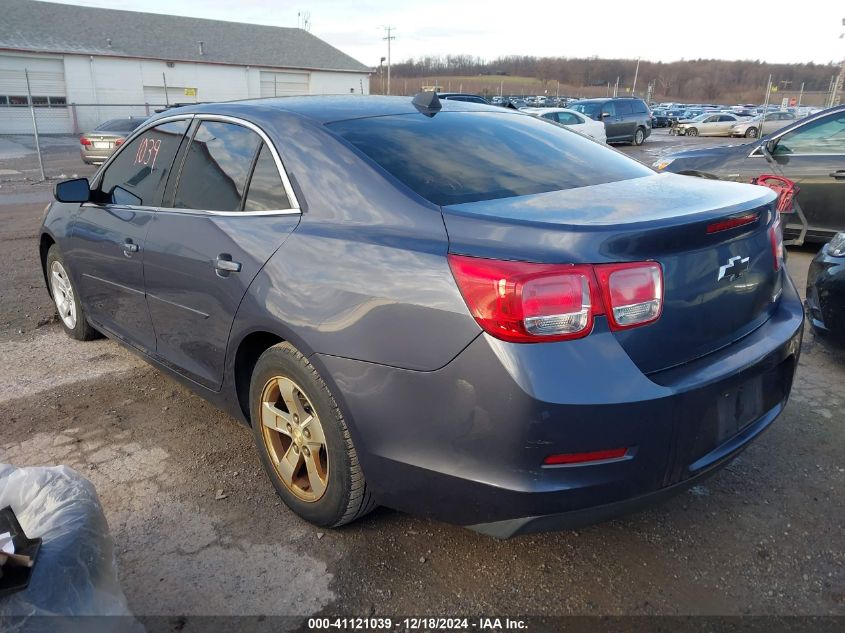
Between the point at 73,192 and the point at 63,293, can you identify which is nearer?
the point at 73,192

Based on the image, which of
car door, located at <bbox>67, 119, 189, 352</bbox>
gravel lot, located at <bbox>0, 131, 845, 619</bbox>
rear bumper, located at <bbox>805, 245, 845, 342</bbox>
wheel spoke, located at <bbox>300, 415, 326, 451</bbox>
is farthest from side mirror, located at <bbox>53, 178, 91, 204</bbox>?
rear bumper, located at <bbox>805, 245, 845, 342</bbox>

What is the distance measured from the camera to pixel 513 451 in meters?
1.95

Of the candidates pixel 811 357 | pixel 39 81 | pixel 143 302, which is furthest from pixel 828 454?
pixel 39 81

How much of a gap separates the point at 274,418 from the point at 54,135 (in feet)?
109

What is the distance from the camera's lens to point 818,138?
689 cm

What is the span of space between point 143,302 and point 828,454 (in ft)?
A: 11.6

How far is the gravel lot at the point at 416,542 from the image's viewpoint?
7.47ft

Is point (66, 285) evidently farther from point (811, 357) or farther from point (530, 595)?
point (811, 357)

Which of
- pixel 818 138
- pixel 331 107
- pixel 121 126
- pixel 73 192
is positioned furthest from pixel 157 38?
pixel 331 107

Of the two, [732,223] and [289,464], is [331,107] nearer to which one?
[289,464]

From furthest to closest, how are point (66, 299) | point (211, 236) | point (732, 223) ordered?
1. point (66, 299)
2. point (211, 236)
3. point (732, 223)

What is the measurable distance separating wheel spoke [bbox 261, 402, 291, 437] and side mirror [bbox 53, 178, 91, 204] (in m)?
1.99

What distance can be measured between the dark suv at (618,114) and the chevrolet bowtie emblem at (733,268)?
882 inches

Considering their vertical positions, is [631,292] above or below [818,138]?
below
